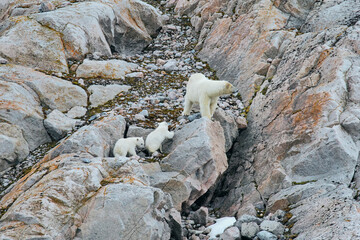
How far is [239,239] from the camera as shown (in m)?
9.51

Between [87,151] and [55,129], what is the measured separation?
11.4ft

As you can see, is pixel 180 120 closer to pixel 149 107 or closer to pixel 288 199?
pixel 149 107

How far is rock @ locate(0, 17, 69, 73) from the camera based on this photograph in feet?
56.8

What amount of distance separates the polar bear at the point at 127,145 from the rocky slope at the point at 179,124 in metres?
0.40

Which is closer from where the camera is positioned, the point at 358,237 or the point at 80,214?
the point at 358,237

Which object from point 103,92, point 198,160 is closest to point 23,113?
point 103,92

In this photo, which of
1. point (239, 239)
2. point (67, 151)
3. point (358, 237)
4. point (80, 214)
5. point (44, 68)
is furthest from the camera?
point (44, 68)

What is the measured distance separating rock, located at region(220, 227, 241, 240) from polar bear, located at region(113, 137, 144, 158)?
14.6 feet

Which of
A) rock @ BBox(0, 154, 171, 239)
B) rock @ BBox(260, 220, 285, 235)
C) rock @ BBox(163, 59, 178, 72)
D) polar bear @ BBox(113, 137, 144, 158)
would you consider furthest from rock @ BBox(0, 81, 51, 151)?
rock @ BBox(260, 220, 285, 235)

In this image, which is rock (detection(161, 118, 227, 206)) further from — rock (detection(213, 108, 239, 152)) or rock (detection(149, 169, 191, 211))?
rock (detection(213, 108, 239, 152))

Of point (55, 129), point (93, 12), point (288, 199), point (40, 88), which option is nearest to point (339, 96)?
point (288, 199)

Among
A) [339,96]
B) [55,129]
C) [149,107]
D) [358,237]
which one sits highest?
[339,96]

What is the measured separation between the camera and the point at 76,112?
615 inches

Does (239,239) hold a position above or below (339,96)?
below
